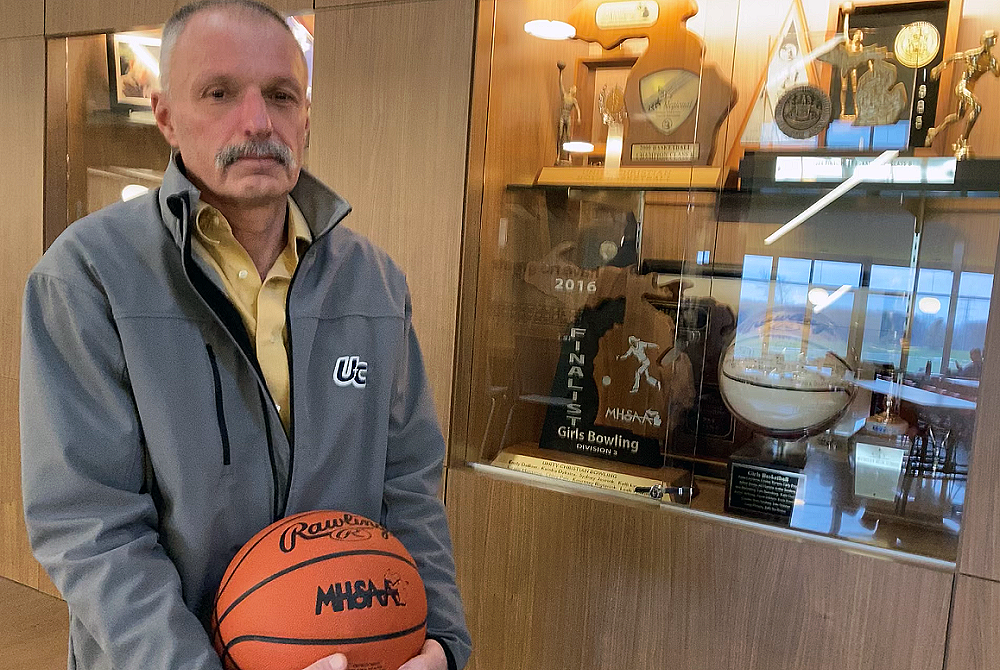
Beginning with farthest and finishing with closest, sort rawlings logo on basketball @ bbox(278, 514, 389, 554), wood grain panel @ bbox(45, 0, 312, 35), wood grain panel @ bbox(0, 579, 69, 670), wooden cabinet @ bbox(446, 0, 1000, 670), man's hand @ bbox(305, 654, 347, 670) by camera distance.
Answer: wood grain panel @ bbox(0, 579, 69, 670) < wood grain panel @ bbox(45, 0, 312, 35) < wooden cabinet @ bbox(446, 0, 1000, 670) < rawlings logo on basketball @ bbox(278, 514, 389, 554) < man's hand @ bbox(305, 654, 347, 670)

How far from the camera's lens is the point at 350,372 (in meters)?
1.43

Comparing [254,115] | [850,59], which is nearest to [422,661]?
[254,115]

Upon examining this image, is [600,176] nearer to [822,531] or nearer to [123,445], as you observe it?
[822,531]

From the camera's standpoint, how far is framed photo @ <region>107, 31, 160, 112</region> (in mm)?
2744

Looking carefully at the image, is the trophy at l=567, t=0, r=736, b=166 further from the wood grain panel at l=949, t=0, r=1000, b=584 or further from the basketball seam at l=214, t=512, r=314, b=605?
the basketball seam at l=214, t=512, r=314, b=605

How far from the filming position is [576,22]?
2129mm

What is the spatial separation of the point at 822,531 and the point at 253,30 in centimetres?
154

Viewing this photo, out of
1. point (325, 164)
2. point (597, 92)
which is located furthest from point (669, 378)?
point (325, 164)

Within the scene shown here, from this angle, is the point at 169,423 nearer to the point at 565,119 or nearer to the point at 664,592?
the point at 664,592

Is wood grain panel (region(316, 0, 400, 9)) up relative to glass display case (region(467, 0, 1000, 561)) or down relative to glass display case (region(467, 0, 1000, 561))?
up

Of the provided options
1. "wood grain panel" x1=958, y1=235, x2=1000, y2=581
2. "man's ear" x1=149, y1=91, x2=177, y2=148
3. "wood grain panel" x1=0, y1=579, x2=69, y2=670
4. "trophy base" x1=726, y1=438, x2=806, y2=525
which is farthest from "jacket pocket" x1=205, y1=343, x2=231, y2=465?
"wood grain panel" x1=0, y1=579, x2=69, y2=670

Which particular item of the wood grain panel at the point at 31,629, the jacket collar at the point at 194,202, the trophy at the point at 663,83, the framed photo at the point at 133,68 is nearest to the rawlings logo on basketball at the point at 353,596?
the jacket collar at the point at 194,202

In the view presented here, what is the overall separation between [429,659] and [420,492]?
348 mm

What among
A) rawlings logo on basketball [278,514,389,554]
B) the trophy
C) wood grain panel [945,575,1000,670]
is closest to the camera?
rawlings logo on basketball [278,514,389,554]
